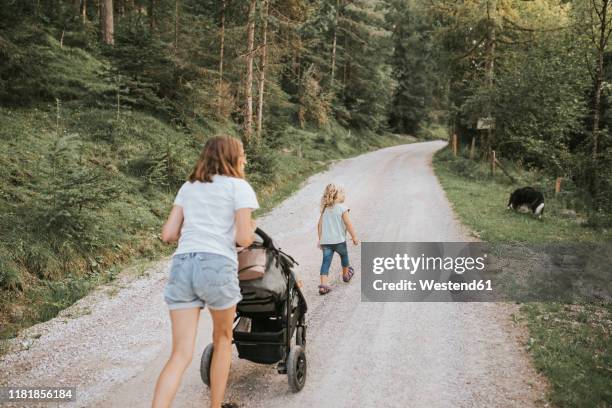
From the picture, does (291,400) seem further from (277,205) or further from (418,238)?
(277,205)

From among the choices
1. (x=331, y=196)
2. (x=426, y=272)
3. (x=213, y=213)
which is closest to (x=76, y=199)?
(x=331, y=196)

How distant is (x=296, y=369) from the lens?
14.4ft

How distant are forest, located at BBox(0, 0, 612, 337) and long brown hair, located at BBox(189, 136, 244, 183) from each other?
427 cm

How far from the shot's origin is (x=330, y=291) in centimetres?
750

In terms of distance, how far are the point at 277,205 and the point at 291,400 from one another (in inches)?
426

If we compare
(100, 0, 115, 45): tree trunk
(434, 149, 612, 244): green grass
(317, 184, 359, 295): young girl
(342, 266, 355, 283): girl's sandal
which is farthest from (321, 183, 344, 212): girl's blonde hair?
(100, 0, 115, 45): tree trunk

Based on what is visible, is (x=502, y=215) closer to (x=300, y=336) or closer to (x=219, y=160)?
(x=300, y=336)

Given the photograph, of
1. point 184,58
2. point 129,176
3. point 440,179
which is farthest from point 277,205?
point 440,179

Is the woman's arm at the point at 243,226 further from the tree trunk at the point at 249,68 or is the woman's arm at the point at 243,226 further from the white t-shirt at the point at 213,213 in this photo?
the tree trunk at the point at 249,68

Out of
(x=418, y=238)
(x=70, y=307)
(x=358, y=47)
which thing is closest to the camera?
(x=70, y=307)

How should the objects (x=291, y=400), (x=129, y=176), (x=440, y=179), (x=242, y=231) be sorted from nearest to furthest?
(x=242, y=231) → (x=291, y=400) → (x=129, y=176) → (x=440, y=179)

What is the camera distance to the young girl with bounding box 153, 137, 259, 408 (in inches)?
128

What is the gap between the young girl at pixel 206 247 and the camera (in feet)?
10.7

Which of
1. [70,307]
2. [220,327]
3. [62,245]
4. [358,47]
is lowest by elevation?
[70,307]
